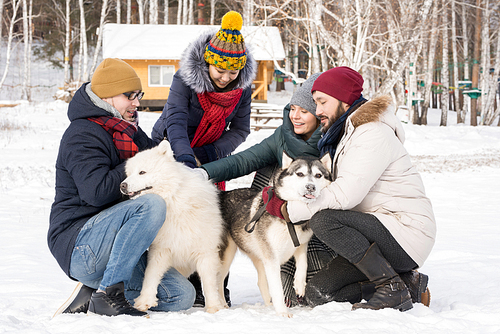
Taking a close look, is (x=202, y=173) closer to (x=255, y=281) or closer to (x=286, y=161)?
(x=286, y=161)

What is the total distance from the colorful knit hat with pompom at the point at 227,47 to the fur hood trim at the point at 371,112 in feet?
3.84

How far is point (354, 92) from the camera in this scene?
3.04 metres

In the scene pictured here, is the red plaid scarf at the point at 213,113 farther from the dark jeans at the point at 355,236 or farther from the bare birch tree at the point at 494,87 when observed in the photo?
the bare birch tree at the point at 494,87

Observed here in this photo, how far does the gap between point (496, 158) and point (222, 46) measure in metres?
11.0

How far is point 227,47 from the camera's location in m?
3.45

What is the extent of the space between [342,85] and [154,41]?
75.3 feet

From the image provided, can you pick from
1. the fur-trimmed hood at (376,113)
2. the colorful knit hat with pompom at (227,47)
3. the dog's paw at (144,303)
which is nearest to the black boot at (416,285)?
the fur-trimmed hood at (376,113)

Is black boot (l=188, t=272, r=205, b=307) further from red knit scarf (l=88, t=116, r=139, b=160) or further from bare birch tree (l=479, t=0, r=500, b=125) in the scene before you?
bare birch tree (l=479, t=0, r=500, b=125)

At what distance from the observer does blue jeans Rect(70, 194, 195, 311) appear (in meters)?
2.68

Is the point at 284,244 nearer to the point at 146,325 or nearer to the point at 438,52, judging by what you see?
the point at 146,325

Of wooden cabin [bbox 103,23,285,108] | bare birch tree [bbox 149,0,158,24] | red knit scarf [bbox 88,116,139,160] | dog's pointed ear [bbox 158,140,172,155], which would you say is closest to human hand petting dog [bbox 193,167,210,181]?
dog's pointed ear [bbox 158,140,172,155]

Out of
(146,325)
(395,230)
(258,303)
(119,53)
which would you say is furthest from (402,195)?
(119,53)

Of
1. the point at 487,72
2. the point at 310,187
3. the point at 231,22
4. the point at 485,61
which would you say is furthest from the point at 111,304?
the point at 487,72

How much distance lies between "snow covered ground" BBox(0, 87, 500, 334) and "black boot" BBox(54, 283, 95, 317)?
0.11m
